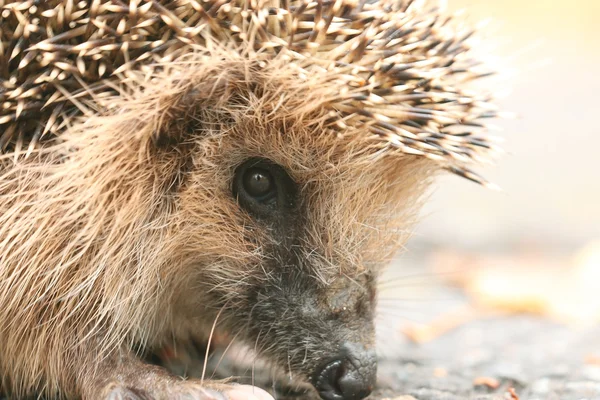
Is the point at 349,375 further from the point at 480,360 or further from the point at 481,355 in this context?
the point at 481,355

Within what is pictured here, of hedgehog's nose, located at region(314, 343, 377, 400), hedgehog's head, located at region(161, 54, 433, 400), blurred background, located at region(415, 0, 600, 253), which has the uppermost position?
blurred background, located at region(415, 0, 600, 253)

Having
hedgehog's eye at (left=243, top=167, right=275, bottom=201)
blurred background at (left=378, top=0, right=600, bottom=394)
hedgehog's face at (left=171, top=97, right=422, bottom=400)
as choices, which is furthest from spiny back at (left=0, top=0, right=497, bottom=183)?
blurred background at (left=378, top=0, right=600, bottom=394)

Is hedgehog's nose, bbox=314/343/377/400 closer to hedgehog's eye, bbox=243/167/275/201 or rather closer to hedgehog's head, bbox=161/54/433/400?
hedgehog's head, bbox=161/54/433/400

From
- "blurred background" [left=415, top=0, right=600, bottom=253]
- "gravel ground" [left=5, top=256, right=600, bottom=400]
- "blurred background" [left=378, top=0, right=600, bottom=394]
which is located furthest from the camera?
"blurred background" [left=415, top=0, right=600, bottom=253]

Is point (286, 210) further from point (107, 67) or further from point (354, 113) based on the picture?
point (107, 67)

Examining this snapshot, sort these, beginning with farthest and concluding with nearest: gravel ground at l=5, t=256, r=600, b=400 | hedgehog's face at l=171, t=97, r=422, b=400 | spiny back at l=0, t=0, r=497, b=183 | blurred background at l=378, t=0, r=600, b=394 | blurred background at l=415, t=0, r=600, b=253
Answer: blurred background at l=415, t=0, r=600, b=253 → blurred background at l=378, t=0, r=600, b=394 → gravel ground at l=5, t=256, r=600, b=400 → hedgehog's face at l=171, t=97, r=422, b=400 → spiny back at l=0, t=0, r=497, b=183

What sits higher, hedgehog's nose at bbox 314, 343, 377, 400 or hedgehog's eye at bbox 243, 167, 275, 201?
hedgehog's eye at bbox 243, 167, 275, 201

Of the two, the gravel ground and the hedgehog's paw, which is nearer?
the hedgehog's paw

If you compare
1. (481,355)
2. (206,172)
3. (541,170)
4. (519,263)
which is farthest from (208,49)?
(541,170)
